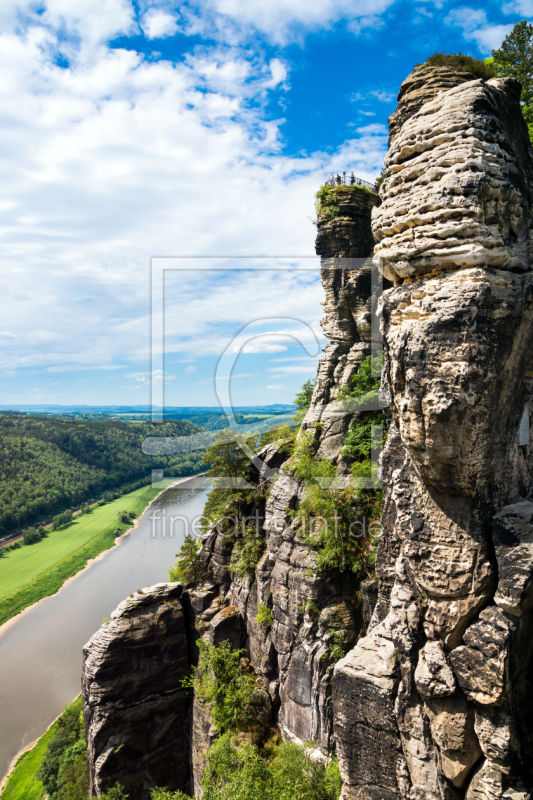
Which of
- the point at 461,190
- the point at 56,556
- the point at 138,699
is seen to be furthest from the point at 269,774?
the point at 56,556

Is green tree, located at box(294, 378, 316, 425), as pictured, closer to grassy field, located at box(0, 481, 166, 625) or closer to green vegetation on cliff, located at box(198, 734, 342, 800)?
green vegetation on cliff, located at box(198, 734, 342, 800)

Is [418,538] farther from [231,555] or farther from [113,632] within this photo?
[113,632]

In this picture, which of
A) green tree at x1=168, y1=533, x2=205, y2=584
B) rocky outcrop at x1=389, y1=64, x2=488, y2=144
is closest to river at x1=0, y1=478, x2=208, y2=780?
green tree at x1=168, y1=533, x2=205, y2=584

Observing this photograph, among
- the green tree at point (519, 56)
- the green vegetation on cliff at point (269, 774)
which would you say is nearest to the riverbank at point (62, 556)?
the green vegetation on cliff at point (269, 774)

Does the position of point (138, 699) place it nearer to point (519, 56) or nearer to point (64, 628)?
point (64, 628)

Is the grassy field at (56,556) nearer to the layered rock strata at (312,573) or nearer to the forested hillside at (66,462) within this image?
the forested hillside at (66,462)

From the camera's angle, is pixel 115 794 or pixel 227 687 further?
pixel 115 794
